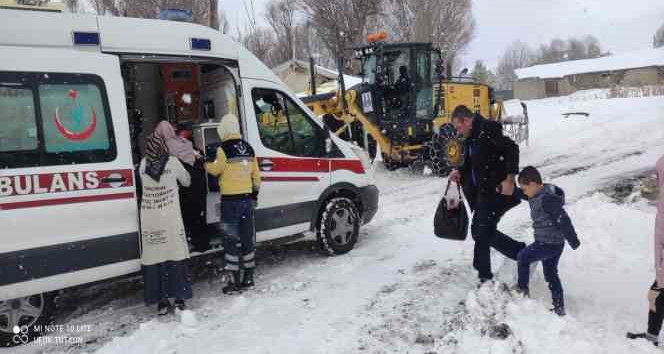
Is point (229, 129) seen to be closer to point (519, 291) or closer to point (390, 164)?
point (519, 291)

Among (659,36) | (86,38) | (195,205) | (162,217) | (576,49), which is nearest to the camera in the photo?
(86,38)

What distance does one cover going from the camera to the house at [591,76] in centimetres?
4997

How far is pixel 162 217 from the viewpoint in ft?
14.8

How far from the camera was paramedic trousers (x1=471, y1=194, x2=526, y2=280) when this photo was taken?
471cm

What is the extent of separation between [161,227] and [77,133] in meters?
1.06

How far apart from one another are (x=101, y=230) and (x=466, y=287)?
135 inches

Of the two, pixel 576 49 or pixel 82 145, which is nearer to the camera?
pixel 82 145

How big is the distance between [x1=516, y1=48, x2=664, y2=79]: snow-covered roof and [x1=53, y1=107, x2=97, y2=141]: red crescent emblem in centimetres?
5510

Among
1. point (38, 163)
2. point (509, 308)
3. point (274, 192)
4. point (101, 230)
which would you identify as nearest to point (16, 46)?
point (38, 163)

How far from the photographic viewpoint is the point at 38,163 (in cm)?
398

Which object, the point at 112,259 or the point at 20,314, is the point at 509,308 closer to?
the point at 112,259

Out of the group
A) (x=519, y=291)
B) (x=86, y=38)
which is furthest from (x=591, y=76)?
(x=86, y=38)

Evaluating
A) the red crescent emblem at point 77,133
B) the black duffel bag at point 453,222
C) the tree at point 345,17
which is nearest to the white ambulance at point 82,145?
the red crescent emblem at point 77,133

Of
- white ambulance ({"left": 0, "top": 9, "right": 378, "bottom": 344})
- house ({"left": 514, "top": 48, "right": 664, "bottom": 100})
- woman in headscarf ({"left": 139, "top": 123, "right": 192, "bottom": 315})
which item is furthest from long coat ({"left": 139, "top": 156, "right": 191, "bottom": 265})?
house ({"left": 514, "top": 48, "right": 664, "bottom": 100})
